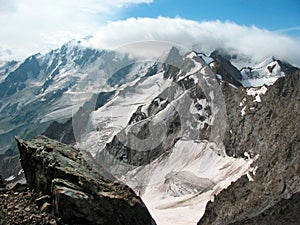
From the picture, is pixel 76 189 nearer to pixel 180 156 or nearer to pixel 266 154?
pixel 266 154

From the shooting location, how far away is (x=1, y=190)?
2314cm

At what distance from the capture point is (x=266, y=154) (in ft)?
348

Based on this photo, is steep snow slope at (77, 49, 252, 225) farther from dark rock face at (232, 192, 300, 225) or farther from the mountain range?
dark rock face at (232, 192, 300, 225)

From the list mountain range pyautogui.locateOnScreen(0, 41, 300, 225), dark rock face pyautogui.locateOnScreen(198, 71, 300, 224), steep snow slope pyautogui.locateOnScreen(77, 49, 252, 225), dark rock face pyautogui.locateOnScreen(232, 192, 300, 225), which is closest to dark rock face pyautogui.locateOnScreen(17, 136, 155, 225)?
dark rock face pyautogui.locateOnScreen(232, 192, 300, 225)

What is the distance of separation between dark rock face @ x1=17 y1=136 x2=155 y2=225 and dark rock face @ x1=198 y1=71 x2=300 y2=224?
39012mm

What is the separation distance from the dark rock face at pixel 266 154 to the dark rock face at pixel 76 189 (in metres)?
39.0

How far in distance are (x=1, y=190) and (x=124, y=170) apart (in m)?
123

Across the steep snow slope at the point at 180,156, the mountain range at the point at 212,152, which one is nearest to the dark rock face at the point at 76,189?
the mountain range at the point at 212,152

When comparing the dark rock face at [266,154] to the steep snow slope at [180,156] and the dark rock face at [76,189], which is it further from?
the dark rock face at [76,189]

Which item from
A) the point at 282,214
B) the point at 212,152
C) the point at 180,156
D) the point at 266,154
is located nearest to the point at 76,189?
the point at 282,214

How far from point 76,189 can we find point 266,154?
92360mm

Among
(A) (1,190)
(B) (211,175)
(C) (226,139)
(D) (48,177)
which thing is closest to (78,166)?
(D) (48,177)

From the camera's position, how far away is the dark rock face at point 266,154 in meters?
72.6

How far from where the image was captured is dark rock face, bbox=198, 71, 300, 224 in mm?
72625
